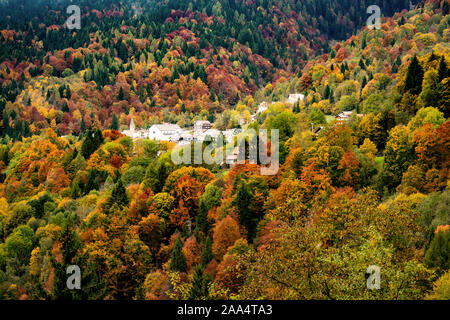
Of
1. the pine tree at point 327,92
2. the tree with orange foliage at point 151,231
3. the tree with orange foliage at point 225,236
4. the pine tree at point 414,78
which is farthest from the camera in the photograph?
the pine tree at point 327,92

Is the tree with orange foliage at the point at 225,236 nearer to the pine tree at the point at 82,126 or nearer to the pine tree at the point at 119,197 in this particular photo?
the pine tree at the point at 119,197

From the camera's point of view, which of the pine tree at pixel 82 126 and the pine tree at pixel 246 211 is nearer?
the pine tree at pixel 246 211

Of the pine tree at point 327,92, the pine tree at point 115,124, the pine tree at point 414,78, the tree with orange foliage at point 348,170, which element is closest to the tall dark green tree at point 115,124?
the pine tree at point 115,124

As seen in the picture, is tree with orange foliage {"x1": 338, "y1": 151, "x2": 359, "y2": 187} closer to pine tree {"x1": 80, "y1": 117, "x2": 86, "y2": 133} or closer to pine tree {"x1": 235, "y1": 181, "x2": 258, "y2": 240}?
pine tree {"x1": 235, "y1": 181, "x2": 258, "y2": 240}

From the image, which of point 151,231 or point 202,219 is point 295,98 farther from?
point 151,231

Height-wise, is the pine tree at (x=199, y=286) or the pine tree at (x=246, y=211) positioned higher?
the pine tree at (x=246, y=211)

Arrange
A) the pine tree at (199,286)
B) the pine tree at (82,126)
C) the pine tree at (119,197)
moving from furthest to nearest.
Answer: the pine tree at (82,126)
the pine tree at (119,197)
the pine tree at (199,286)

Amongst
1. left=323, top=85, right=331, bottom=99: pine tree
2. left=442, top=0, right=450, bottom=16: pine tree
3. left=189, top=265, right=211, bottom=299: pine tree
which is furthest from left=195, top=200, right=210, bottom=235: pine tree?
left=442, top=0, right=450, bottom=16: pine tree
